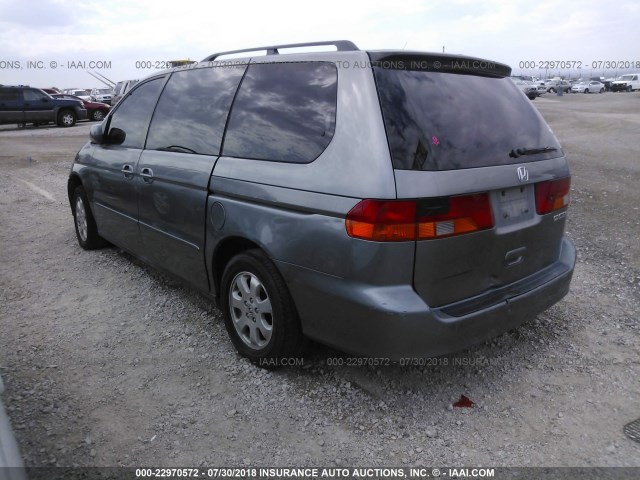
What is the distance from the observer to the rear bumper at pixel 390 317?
2365 mm

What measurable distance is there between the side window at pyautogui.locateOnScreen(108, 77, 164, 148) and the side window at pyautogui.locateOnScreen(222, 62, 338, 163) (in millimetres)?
1194

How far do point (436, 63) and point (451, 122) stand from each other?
15.2 inches

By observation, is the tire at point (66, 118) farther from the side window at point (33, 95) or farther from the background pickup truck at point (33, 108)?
the side window at point (33, 95)

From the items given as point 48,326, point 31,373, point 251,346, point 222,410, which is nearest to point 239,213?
point 251,346

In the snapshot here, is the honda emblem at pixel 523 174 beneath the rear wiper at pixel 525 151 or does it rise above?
beneath

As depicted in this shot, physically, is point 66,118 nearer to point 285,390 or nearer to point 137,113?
point 137,113

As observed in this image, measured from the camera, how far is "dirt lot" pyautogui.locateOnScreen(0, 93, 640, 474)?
96.3 inches

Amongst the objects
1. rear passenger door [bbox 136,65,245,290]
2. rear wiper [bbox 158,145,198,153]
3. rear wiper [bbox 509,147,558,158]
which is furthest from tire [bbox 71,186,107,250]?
rear wiper [bbox 509,147,558,158]

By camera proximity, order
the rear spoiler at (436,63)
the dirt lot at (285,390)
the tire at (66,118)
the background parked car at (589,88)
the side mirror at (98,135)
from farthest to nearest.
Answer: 1. the background parked car at (589,88)
2. the tire at (66,118)
3. the side mirror at (98,135)
4. the rear spoiler at (436,63)
5. the dirt lot at (285,390)

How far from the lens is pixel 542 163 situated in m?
2.89

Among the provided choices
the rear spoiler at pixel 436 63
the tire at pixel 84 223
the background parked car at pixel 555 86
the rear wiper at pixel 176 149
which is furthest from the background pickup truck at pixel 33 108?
the background parked car at pixel 555 86

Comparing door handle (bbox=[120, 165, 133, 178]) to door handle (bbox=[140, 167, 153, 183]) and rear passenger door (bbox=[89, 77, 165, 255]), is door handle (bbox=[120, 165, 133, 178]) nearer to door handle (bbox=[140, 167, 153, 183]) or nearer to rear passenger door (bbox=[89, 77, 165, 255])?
rear passenger door (bbox=[89, 77, 165, 255])

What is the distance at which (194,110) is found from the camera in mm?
3510

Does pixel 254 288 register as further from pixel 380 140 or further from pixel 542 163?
pixel 542 163
